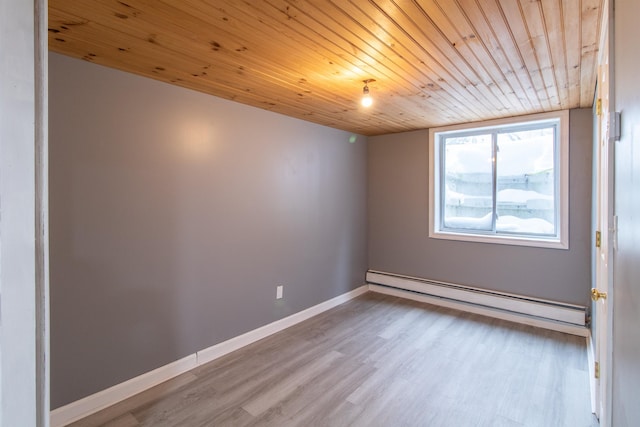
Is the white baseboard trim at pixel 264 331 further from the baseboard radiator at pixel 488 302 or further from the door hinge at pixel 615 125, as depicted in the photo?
the door hinge at pixel 615 125

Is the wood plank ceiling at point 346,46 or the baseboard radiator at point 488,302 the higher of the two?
the wood plank ceiling at point 346,46

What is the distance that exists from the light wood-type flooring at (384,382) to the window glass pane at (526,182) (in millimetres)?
1136

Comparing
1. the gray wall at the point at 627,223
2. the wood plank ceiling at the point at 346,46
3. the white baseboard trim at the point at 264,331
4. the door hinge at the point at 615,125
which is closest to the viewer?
the gray wall at the point at 627,223

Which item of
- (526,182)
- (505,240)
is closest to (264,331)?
(505,240)

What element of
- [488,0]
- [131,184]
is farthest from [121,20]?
[488,0]

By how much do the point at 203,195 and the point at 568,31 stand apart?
2557mm

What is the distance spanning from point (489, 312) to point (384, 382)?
1945 millimetres

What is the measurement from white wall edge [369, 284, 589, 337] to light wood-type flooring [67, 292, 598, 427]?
0.11 m

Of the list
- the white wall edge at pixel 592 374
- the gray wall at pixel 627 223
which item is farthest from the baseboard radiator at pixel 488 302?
the gray wall at pixel 627 223

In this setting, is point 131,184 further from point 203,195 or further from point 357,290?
point 357,290

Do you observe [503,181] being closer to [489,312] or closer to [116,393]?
[489,312]

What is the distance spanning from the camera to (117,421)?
2037 millimetres

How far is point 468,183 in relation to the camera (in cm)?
410

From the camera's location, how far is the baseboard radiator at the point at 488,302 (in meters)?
3.27
